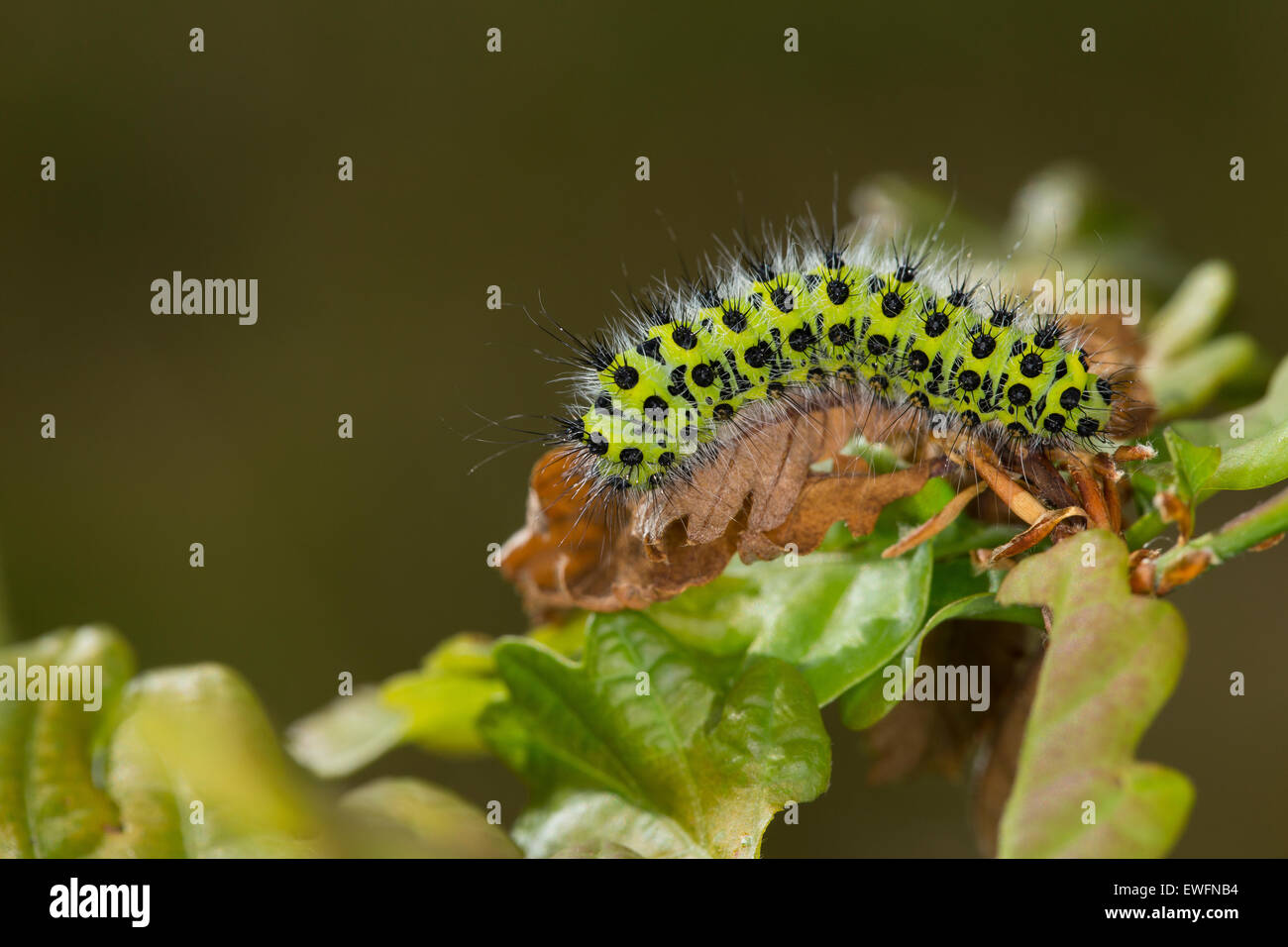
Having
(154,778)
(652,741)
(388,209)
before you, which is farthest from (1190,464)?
(388,209)

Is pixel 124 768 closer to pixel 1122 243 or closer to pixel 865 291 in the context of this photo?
pixel 865 291

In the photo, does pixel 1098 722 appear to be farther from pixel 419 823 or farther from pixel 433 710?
pixel 433 710

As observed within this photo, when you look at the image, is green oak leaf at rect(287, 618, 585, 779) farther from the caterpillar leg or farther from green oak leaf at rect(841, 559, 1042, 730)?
the caterpillar leg

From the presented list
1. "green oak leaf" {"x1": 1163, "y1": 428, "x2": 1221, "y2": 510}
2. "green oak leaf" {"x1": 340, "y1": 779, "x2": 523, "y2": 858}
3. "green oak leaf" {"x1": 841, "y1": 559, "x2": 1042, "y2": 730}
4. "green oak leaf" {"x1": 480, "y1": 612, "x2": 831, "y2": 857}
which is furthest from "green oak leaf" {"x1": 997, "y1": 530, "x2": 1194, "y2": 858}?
"green oak leaf" {"x1": 340, "y1": 779, "x2": 523, "y2": 858}

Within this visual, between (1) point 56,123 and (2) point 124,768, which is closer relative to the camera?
(2) point 124,768

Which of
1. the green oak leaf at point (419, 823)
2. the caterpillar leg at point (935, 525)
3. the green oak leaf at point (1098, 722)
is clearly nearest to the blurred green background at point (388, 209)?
the green oak leaf at point (419, 823)

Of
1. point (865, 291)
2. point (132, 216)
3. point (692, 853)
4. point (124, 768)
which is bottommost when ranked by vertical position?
point (692, 853)

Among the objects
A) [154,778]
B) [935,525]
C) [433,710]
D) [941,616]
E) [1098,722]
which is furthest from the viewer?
[433,710]
